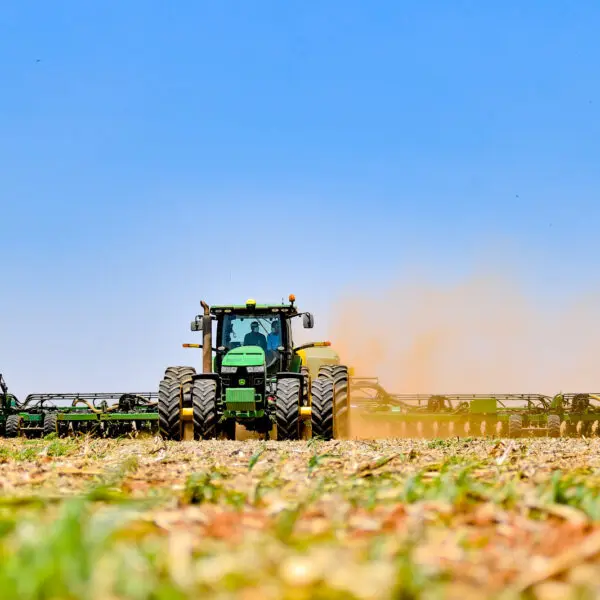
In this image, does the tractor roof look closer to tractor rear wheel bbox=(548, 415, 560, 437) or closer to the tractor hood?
the tractor hood

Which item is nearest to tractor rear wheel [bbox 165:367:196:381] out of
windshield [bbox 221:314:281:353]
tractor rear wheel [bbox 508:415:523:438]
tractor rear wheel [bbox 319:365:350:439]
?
windshield [bbox 221:314:281:353]

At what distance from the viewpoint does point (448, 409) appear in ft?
96.9

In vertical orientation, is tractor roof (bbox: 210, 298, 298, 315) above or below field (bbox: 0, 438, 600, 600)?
above

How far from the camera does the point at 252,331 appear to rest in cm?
1955

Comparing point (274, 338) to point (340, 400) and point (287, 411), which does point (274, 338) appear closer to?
point (340, 400)

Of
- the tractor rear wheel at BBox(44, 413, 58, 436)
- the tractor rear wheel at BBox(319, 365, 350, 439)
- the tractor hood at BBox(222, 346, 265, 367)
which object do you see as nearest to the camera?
the tractor rear wheel at BBox(319, 365, 350, 439)

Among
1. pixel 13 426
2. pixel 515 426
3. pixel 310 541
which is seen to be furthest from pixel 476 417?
pixel 310 541

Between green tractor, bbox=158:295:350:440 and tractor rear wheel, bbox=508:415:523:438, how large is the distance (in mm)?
11012

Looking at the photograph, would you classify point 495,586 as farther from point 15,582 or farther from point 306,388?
point 306,388

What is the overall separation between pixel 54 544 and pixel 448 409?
91.1 feet

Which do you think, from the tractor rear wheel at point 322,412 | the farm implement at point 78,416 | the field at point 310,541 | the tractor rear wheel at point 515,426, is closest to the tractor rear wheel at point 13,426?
the farm implement at point 78,416

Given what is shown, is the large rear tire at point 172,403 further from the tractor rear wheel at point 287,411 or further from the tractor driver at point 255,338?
the tractor rear wheel at point 287,411

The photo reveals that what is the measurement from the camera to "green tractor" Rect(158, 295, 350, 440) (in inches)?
685

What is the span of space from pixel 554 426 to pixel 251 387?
45.4ft
